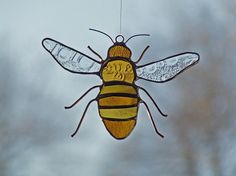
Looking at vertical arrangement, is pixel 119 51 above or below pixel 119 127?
above

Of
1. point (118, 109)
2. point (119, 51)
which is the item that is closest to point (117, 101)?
point (118, 109)

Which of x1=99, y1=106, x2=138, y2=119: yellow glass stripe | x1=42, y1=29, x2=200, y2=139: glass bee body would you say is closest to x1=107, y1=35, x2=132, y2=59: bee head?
x1=42, y1=29, x2=200, y2=139: glass bee body

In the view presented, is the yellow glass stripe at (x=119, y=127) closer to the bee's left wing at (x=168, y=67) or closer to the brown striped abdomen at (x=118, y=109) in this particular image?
the brown striped abdomen at (x=118, y=109)

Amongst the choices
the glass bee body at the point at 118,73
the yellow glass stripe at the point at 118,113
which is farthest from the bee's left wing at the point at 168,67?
the yellow glass stripe at the point at 118,113

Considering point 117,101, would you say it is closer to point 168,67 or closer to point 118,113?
point 118,113
